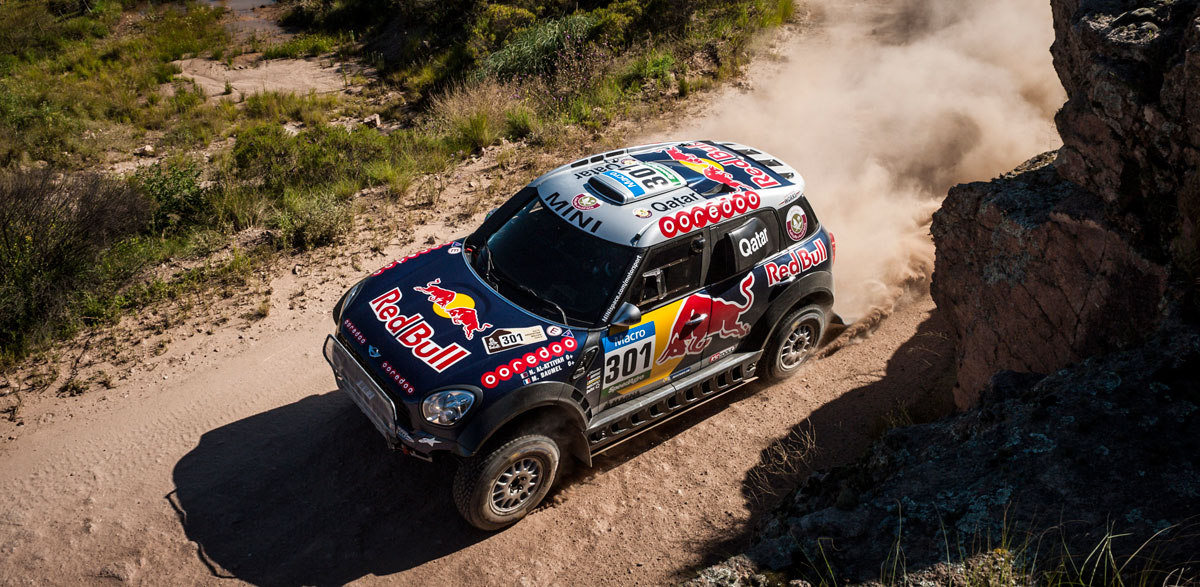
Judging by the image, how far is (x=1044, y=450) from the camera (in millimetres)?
3600

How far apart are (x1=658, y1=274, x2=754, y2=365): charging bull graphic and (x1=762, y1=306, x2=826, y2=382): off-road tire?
44cm

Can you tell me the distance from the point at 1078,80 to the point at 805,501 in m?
3.43

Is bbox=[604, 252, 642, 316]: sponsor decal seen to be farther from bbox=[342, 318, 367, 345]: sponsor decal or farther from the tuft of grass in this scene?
the tuft of grass

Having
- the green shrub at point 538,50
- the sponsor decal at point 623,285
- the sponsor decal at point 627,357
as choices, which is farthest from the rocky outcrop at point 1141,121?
the green shrub at point 538,50

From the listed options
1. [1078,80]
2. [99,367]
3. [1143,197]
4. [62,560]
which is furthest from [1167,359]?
[99,367]

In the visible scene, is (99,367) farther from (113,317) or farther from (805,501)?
(805,501)

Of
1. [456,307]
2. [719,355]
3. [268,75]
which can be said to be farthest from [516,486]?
[268,75]

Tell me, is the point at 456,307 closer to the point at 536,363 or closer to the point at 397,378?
the point at 397,378

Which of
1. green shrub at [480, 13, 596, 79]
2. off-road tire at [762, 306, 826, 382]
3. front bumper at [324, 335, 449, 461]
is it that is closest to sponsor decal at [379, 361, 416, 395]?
front bumper at [324, 335, 449, 461]

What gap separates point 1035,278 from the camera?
4.70 meters

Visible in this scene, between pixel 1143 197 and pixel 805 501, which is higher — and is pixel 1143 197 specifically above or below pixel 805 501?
above

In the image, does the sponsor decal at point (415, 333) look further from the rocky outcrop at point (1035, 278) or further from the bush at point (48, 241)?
the bush at point (48, 241)

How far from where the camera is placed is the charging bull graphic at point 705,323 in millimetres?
5488

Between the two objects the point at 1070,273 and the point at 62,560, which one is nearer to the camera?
the point at 1070,273
